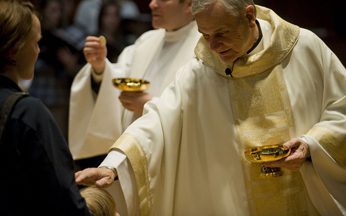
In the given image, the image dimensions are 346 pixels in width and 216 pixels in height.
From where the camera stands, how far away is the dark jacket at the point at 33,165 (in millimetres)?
2152

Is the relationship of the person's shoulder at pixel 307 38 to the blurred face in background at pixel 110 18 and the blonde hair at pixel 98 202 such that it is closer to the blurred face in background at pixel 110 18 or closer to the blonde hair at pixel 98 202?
the blonde hair at pixel 98 202

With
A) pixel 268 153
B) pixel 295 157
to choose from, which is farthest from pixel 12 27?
pixel 295 157

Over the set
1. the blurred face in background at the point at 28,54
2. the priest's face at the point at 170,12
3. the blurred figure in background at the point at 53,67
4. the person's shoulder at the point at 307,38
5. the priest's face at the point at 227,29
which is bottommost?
the blurred figure in background at the point at 53,67

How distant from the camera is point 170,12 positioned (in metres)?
4.44

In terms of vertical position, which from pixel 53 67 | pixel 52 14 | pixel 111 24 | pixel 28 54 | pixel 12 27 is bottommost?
pixel 53 67

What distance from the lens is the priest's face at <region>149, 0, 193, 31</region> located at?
14.5 ft

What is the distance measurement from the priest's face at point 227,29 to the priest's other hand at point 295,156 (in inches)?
20.0

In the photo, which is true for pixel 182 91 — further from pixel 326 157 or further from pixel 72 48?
pixel 72 48

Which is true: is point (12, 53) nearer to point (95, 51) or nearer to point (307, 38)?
point (307, 38)

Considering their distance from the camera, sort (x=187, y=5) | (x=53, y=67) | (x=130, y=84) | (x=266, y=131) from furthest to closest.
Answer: (x=53, y=67), (x=187, y=5), (x=130, y=84), (x=266, y=131)

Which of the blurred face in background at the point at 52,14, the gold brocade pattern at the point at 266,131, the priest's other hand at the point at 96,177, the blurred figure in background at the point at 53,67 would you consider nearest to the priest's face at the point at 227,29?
the gold brocade pattern at the point at 266,131

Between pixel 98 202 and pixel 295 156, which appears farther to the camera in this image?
pixel 295 156

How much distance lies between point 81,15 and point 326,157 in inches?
209

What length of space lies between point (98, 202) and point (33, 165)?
0.55 meters
